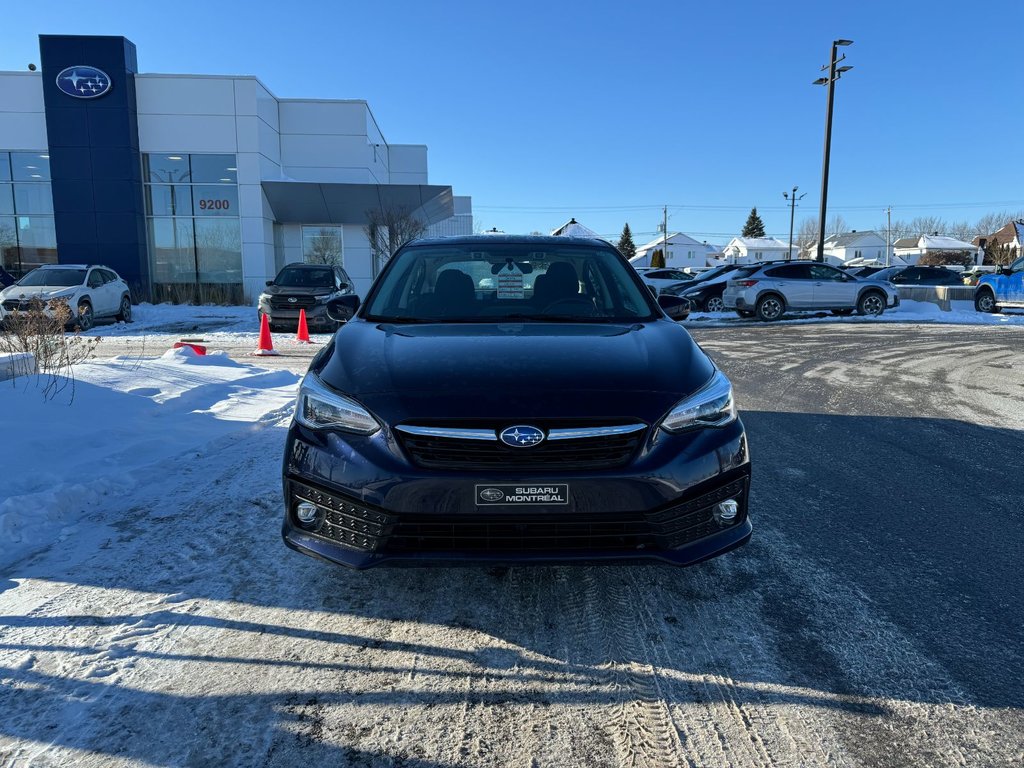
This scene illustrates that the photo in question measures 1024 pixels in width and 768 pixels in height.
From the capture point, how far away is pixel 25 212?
2550 cm

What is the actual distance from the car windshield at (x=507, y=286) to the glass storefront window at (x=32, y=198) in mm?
27033

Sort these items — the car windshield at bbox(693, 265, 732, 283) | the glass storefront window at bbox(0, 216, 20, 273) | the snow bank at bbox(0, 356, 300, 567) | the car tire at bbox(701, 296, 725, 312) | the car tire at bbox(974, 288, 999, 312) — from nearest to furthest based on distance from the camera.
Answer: the snow bank at bbox(0, 356, 300, 567) < the car tire at bbox(974, 288, 999, 312) < the car tire at bbox(701, 296, 725, 312) < the car windshield at bbox(693, 265, 732, 283) < the glass storefront window at bbox(0, 216, 20, 273)

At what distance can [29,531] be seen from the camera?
142 inches

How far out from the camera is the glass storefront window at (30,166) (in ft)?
81.7

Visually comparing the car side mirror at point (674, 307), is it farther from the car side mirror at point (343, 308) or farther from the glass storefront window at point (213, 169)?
the glass storefront window at point (213, 169)

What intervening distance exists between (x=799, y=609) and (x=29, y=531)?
3791 millimetres

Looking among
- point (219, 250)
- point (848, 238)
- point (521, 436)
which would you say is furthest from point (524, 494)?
point (848, 238)

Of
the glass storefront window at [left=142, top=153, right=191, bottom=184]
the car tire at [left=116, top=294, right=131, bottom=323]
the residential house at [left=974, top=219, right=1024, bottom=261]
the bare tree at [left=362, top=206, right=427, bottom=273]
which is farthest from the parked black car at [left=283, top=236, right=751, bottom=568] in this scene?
the residential house at [left=974, top=219, right=1024, bottom=261]

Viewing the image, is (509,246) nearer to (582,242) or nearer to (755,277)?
(582,242)

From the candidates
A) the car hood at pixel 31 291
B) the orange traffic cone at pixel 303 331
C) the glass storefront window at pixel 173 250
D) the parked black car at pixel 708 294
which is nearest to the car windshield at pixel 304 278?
the orange traffic cone at pixel 303 331

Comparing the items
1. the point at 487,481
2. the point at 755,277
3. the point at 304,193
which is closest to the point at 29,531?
the point at 487,481

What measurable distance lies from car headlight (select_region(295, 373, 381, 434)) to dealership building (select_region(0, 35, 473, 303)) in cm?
2374

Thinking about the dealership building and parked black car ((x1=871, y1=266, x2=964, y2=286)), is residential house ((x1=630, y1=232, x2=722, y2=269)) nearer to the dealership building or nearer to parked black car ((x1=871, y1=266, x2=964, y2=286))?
parked black car ((x1=871, y1=266, x2=964, y2=286))

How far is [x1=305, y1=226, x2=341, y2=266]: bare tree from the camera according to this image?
2814 centimetres
